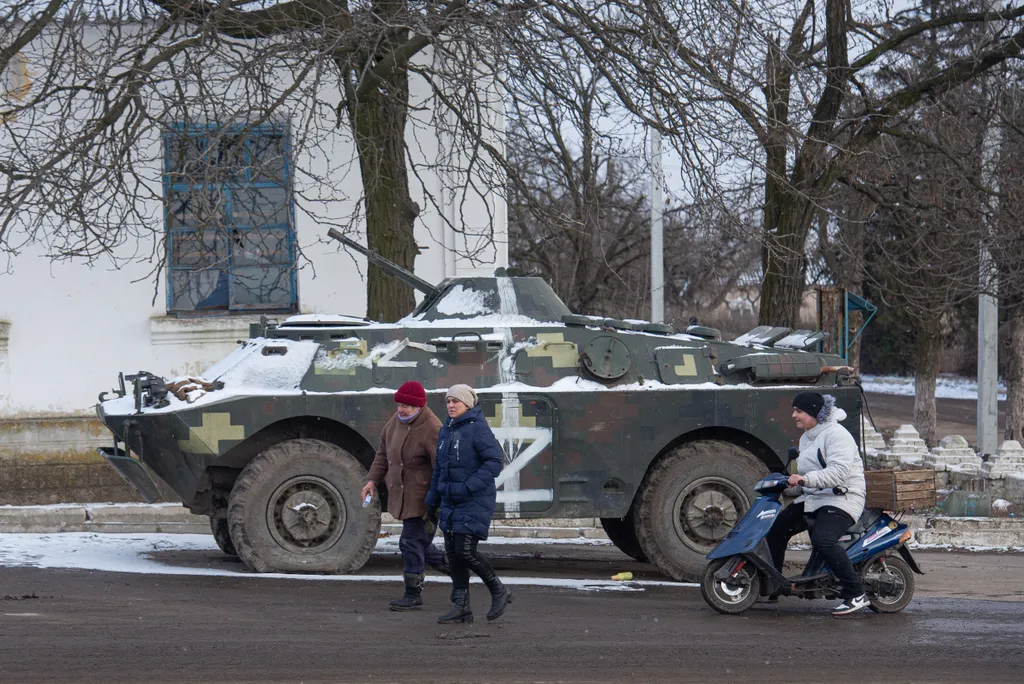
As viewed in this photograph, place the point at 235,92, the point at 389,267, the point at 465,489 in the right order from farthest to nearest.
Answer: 1. the point at 235,92
2. the point at 389,267
3. the point at 465,489

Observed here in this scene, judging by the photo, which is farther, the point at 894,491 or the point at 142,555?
the point at 142,555

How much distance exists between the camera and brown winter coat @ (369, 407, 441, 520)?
8492 mm

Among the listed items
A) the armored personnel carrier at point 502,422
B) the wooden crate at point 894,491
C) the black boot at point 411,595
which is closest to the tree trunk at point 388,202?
the armored personnel carrier at point 502,422

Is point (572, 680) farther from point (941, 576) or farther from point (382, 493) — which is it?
point (941, 576)

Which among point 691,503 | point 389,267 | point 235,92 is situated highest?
point 235,92

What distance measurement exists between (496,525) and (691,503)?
9.17 feet

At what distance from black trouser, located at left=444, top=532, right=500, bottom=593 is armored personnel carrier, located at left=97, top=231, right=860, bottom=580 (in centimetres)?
201

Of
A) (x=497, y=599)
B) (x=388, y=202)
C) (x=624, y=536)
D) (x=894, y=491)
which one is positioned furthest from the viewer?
(x=388, y=202)

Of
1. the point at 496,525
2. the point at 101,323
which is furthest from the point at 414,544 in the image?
the point at 101,323

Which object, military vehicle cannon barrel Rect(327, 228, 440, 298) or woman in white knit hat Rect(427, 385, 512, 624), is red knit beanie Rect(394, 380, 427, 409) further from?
military vehicle cannon barrel Rect(327, 228, 440, 298)

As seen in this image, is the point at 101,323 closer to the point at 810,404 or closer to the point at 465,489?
the point at 465,489

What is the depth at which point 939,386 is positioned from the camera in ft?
145

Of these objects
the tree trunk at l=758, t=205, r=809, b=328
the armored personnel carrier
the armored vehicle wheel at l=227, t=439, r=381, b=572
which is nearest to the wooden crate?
the armored personnel carrier

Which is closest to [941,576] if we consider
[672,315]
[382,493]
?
[382,493]
